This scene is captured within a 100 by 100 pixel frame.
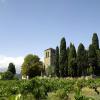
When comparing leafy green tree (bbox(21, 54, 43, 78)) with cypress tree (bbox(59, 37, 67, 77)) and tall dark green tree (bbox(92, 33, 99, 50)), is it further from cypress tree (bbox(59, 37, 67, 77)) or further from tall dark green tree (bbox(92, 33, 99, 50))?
tall dark green tree (bbox(92, 33, 99, 50))

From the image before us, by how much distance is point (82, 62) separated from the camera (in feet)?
226

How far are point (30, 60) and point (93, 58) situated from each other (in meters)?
20.3

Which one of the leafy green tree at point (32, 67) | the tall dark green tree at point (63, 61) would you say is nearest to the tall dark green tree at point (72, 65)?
the tall dark green tree at point (63, 61)

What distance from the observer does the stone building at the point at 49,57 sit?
322 feet

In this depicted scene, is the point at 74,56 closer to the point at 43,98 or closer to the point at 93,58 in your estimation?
the point at 93,58

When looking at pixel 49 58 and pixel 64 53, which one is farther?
pixel 49 58

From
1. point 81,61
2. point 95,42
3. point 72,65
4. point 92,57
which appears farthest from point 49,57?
point 72,65

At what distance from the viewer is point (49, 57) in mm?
99250

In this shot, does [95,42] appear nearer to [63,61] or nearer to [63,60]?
[63,60]

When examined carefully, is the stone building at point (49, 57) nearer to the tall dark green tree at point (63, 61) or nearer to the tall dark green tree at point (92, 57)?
the tall dark green tree at point (63, 61)

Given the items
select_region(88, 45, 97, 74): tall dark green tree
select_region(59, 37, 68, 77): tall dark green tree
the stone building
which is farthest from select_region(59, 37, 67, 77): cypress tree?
the stone building

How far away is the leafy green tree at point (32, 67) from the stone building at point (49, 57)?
1550 centimetres

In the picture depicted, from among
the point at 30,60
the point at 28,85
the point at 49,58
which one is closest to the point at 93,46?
the point at 30,60

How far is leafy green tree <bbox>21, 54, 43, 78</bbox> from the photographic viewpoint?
80.5 metres
